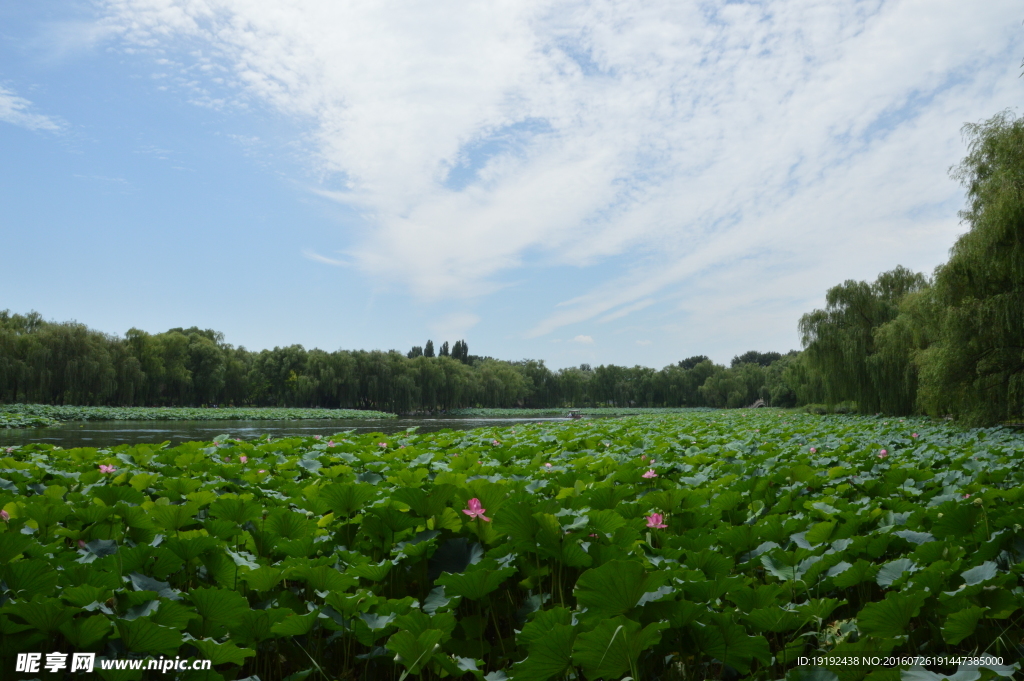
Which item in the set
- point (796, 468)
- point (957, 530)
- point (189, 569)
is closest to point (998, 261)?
point (796, 468)

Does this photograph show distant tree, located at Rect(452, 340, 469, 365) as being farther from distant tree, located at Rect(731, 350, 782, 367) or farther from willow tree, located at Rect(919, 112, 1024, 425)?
willow tree, located at Rect(919, 112, 1024, 425)

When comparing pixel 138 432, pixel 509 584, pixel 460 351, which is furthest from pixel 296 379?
pixel 509 584

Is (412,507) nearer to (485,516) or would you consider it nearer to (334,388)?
(485,516)

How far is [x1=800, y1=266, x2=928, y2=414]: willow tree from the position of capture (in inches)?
703

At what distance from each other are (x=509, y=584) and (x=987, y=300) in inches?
491

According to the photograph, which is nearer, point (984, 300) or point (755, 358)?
point (984, 300)

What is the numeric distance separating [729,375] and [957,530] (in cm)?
8349

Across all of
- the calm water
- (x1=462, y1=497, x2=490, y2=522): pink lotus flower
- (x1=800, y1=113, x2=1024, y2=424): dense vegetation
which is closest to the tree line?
(x1=800, y1=113, x2=1024, y2=424): dense vegetation

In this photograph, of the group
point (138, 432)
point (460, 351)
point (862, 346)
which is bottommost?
point (138, 432)

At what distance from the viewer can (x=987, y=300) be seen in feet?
35.2

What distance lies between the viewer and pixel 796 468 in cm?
346

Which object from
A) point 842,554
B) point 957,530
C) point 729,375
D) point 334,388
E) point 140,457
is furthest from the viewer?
point 729,375

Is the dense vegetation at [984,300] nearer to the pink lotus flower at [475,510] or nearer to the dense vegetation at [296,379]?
the pink lotus flower at [475,510]

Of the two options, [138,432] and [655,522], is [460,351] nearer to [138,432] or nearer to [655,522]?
[138,432]
